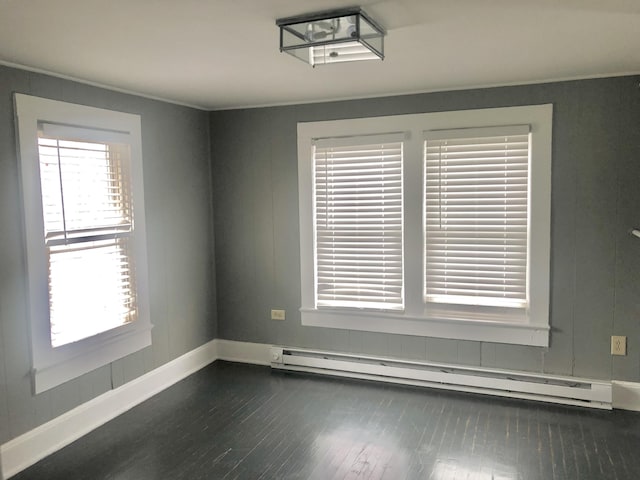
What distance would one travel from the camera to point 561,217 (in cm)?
373

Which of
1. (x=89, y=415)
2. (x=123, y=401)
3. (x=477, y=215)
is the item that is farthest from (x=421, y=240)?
(x=89, y=415)

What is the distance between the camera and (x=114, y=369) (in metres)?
3.75

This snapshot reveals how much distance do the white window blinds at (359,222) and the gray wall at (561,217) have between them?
0.78 feet

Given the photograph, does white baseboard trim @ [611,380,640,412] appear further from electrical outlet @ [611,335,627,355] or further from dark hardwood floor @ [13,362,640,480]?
electrical outlet @ [611,335,627,355]

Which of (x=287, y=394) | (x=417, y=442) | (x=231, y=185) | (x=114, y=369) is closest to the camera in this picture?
(x=417, y=442)

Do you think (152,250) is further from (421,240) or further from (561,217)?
(561,217)

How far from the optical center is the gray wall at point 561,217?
11.8ft

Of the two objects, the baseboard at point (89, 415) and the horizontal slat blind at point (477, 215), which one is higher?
the horizontal slat blind at point (477, 215)

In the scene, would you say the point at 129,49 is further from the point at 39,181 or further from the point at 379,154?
the point at 379,154

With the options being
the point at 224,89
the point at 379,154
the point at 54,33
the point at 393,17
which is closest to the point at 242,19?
the point at 393,17

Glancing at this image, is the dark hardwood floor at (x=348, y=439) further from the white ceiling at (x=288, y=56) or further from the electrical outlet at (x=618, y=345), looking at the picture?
the white ceiling at (x=288, y=56)

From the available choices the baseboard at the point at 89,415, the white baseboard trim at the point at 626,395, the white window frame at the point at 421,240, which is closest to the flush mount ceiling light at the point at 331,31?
the white window frame at the point at 421,240

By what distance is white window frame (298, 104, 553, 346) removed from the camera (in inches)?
147

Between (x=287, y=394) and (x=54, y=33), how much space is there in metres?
2.85
